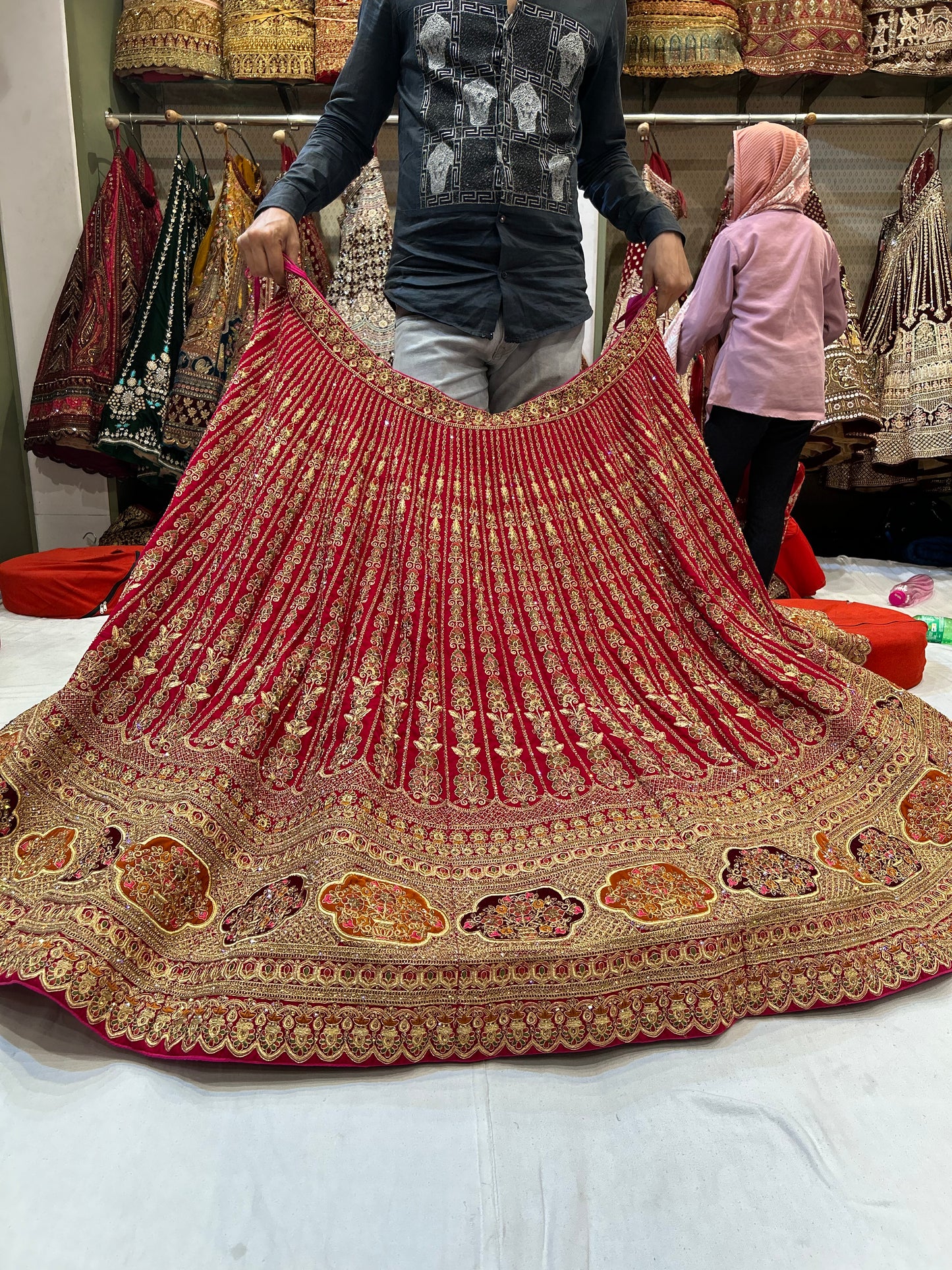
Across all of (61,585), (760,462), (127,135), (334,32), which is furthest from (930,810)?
(127,135)

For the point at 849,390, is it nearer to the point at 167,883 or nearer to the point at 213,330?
the point at 213,330

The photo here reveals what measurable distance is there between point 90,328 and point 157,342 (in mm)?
214

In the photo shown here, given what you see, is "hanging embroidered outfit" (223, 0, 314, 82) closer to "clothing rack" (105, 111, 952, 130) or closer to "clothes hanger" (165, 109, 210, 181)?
"clothing rack" (105, 111, 952, 130)

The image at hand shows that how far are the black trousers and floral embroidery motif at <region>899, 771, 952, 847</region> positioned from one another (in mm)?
1304

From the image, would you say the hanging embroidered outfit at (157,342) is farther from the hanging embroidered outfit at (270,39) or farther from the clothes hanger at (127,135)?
the hanging embroidered outfit at (270,39)

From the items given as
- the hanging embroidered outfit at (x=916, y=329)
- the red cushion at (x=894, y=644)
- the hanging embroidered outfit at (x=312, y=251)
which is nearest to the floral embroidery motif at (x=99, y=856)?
the red cushion at (x=894, y=644)

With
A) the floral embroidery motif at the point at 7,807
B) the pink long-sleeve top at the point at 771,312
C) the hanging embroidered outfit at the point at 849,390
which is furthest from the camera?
the hanging embroidered outfit at the point at 849,390

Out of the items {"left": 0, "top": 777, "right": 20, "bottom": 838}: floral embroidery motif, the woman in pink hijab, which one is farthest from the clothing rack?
{"left": 0, "top": 777, "right": 20, "bottom": 838}: floral embroidery motif

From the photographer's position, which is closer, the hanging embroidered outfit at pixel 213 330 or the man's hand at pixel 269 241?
the man's hand at pixel 269 241

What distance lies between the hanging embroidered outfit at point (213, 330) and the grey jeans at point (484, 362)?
162 cm

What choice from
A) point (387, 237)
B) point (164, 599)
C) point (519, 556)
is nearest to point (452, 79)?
point (519, 556)

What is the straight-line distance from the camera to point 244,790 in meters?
1.13

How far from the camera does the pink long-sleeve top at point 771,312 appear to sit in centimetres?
228

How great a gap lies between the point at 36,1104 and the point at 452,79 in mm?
1469
